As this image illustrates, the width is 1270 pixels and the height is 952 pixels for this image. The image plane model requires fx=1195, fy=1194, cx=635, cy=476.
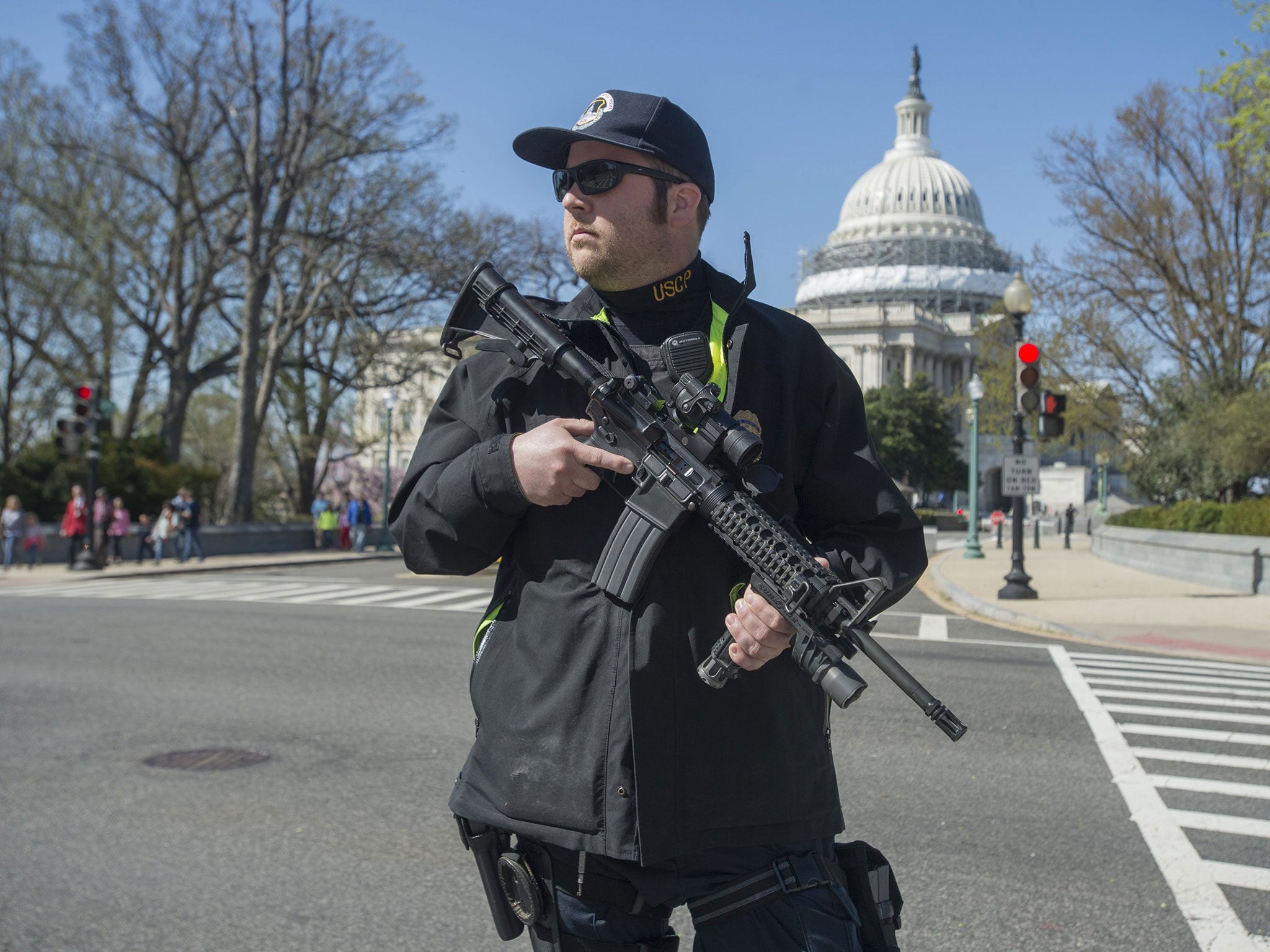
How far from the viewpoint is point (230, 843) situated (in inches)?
211

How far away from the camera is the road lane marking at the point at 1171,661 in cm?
1115

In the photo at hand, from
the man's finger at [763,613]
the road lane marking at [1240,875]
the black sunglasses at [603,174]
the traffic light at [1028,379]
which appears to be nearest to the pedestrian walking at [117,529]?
the traffic light at [1028,379]

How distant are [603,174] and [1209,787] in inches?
219

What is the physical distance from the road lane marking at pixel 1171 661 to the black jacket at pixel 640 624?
9708mm

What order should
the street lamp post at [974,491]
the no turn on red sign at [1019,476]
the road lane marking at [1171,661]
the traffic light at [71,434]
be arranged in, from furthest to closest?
1. the street lamp post at [974,491]
2. the traffic light at [71,434]
3. the no turn on red sign at [1019,476]
4. the road lane marking at [1171,661]

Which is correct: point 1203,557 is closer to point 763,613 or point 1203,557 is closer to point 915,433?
point 763,613

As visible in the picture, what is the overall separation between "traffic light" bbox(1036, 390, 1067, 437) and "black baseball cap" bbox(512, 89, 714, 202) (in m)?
16.6

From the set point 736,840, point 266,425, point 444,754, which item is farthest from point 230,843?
point 266,425

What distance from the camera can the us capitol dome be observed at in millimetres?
120688

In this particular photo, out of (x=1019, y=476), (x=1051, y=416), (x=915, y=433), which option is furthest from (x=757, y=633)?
(x=915, y=433)

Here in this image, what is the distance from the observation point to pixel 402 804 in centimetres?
598

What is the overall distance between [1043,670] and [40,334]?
2846 cm

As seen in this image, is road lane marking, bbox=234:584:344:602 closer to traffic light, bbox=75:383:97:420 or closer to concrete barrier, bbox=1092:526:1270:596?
traffic light, bbox=75:383:97:420

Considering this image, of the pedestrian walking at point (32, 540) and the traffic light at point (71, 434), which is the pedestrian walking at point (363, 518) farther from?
the traffic light at point (71, 434)
